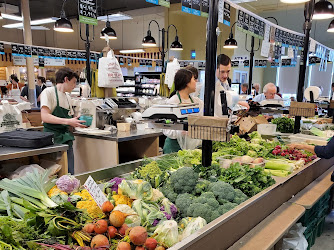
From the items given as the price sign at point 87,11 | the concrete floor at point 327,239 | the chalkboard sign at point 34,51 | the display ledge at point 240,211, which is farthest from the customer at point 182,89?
the chalkboard sign at point 34,51

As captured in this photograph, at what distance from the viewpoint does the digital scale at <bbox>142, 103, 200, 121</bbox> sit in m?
2.36

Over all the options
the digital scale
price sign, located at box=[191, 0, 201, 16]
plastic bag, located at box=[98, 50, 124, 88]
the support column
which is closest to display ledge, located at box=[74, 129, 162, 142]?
plastic bag, located at box=[98, 50, 124, 88]

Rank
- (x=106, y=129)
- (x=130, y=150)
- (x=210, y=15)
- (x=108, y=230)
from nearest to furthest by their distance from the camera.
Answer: (x=108, y=230), (x=210, y=15), (x=106, y=129), (x=130, y=150)

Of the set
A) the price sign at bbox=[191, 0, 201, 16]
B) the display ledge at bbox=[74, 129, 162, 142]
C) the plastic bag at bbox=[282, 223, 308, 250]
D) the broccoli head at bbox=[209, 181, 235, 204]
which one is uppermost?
the price sign at bbox=[191, 0, 201, 16]

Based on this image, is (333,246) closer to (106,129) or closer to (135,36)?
(106,129)

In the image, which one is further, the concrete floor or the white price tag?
the concrete floor

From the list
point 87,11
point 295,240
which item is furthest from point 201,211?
point 87,11

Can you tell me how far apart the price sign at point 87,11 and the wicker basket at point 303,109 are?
3727 millimetres

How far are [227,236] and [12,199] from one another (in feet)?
4.21

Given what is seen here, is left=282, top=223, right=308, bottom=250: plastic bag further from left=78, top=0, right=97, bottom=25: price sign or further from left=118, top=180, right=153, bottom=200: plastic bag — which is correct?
left=78, top=0, right=97, bottom=25: price sign

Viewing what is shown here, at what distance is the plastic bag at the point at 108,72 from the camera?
4.51 meters

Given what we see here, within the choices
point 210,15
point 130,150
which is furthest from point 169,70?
point 210,15

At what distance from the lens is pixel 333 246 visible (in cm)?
356

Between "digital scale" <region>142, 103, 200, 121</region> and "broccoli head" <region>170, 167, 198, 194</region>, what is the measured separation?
0.47 m
